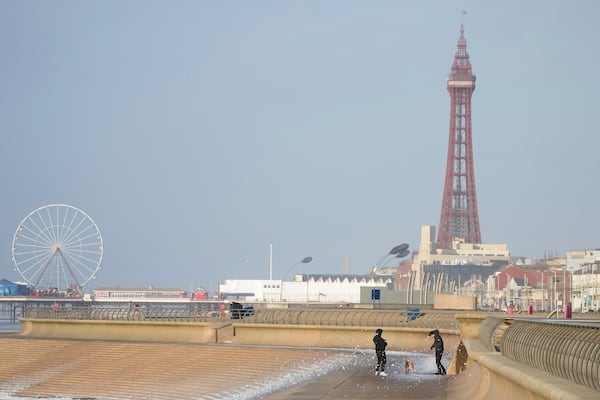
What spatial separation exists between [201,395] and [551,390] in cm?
2726

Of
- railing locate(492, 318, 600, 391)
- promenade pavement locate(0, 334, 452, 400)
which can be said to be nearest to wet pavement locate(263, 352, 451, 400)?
promenade pavement locate(0, 334, 452, 400)

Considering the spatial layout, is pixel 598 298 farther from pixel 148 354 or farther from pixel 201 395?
pixel 201 395

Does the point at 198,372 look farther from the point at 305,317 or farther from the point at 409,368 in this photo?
the point at 305,317

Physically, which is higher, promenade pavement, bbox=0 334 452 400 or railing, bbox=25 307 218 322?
railing, bbox=25 307 218 322

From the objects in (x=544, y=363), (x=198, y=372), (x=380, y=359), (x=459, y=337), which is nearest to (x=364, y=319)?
(x=459, y=337)

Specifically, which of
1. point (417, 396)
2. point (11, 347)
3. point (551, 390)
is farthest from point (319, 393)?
point (11, 347)

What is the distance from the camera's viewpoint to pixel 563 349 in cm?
1430

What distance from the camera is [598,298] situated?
165500 mm

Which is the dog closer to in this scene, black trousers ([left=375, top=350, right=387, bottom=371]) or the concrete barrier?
black trousers ([left=375, top=350, right=387, bottom=371])

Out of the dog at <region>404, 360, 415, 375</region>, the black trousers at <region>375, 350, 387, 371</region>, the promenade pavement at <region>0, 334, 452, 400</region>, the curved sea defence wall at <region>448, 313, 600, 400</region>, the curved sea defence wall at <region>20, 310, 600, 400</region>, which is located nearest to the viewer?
the curved sea defence wall at <region>448, 313, 600, 400</region>

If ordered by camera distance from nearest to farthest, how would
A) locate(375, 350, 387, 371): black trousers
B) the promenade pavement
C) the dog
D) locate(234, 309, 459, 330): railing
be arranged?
1. the promenade pavement
2. locate(375, 350, 387, 371): black trousers
3. the dog
4. locate(234, 309, 459, 330): railing

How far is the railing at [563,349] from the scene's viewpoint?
508 inches

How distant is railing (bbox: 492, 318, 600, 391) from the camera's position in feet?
42.3

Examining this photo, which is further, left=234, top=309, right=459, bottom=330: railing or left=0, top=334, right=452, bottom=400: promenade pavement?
left=234, top=309, right=459, bottom=330: railing
